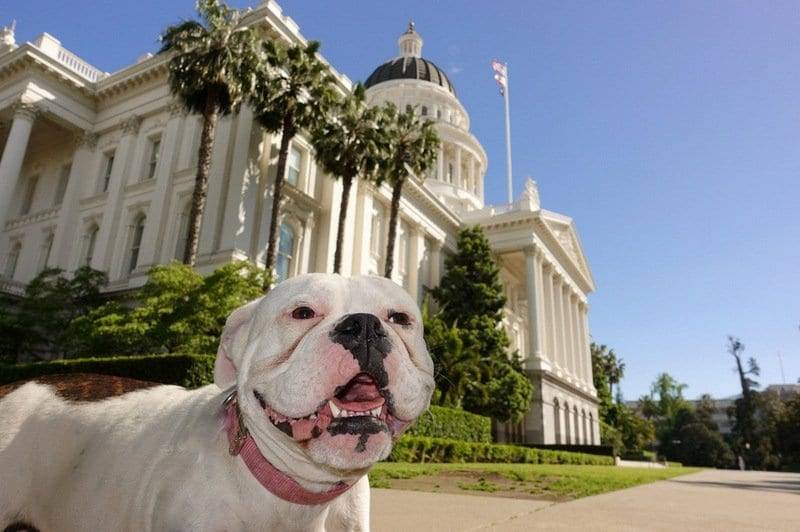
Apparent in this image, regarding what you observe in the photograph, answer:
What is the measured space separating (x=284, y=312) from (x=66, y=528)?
1059mm

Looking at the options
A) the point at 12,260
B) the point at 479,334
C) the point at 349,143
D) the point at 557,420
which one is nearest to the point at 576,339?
the point at 557,420

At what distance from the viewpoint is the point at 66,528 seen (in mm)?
1739

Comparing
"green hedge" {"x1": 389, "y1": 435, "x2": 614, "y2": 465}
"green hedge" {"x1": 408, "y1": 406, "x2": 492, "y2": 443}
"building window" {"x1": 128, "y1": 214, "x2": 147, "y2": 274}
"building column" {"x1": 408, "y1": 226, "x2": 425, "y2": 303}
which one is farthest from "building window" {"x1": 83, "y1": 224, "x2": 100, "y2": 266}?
"green hedge" {"x1": 389, "y1": 435, "x2": 614, "y2": 465}

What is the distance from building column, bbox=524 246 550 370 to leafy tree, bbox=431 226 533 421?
8.86 ft

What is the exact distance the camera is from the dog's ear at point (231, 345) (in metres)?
1.80

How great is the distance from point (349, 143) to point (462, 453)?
13307 millimetres

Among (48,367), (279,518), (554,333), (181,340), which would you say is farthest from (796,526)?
(554,333)

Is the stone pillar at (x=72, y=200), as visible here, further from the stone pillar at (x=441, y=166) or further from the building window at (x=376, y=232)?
the stone pillar at (x=441, y=166)

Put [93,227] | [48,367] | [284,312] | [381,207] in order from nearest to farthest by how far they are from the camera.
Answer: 1. [284,312]
2. [48,367]
3. [93,227]
4. [381,207]

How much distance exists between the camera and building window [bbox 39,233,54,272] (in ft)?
90.7

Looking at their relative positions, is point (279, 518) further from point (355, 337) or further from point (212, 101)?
point (212, 101)

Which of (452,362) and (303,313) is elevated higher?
(452,362)

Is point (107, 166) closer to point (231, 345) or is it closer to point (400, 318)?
point (231, 345)

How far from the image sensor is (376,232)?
32.3m
